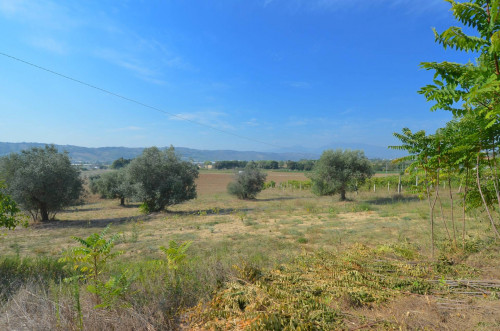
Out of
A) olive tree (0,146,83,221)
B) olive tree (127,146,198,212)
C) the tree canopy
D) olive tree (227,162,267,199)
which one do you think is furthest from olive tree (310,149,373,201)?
olive tree (0,146,83,221)

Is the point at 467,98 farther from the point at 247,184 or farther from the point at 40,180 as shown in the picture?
the point at 247,184

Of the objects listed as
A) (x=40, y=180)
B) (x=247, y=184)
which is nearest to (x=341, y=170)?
(x=247, y=184)

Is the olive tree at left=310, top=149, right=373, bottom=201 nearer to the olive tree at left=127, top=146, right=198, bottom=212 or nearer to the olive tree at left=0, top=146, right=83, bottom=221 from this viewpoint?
the olive tree at left=127, top=146, right=198, bottom=212

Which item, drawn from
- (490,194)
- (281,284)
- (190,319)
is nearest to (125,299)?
(190,319)

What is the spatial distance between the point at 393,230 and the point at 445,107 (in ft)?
23.6

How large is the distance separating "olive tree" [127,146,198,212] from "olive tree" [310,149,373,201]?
498 inches

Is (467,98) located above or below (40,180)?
above

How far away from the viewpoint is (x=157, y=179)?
20.2m

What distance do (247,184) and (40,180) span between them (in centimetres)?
2068

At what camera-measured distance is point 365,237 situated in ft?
28.8

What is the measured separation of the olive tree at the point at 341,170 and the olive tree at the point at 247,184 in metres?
9.57

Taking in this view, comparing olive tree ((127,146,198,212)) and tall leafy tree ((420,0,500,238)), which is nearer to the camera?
tall leafy tree ((420,0,500,238))

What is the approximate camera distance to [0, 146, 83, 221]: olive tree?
15.9m

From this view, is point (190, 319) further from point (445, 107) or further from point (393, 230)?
point (393, 230)
